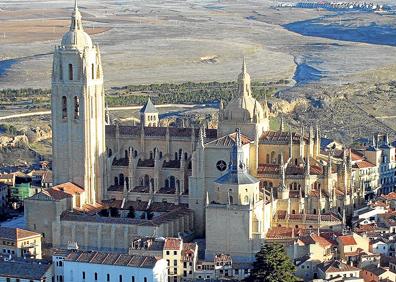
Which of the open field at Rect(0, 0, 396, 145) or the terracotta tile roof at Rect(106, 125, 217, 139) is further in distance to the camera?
the open field at Rect(0, 0, 396, 145)

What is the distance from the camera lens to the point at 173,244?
1604 inches

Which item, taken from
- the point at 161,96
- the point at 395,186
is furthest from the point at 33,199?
the point at 161,96

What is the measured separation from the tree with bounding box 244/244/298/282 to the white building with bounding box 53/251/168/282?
11.4 feet

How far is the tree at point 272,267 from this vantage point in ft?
126

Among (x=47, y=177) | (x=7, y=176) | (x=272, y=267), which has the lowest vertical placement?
(x=7, y=176)

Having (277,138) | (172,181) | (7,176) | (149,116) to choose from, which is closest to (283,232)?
(277,138)

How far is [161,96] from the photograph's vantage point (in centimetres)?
9025

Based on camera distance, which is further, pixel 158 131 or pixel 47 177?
pixel 47 177

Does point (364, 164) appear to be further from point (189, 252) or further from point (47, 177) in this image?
point (47, 177)

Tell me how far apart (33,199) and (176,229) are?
6.48m

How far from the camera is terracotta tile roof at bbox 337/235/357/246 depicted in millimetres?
41750

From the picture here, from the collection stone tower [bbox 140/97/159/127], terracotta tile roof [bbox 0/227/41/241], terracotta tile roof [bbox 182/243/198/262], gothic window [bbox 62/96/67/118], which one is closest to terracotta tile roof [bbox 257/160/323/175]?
terracotta tile roof [bbox 182/243/198/262]

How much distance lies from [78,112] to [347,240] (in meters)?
14.0

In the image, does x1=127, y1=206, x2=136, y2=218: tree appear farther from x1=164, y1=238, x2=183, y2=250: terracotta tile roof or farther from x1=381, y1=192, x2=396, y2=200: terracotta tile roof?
x1=381, y1=192, x2=396, y2=200: terracotta tile roof
